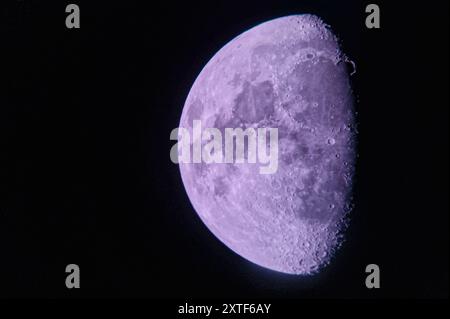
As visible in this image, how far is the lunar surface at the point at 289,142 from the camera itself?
139 inches

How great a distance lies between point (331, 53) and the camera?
375 centimetres

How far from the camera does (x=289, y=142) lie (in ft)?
11.5

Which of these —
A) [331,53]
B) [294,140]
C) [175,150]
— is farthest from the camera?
[175,150]

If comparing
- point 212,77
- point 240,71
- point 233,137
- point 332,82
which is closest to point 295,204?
point 233,137

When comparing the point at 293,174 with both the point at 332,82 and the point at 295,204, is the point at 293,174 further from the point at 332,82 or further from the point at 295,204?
the point at 332,82

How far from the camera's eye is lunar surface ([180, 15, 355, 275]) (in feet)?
11.6

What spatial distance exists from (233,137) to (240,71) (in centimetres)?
78

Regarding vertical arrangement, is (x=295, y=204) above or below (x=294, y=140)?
below

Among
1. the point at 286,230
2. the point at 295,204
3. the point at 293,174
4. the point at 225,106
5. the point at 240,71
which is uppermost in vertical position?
the point at 240,71

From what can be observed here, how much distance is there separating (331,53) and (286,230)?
1923 millimetres

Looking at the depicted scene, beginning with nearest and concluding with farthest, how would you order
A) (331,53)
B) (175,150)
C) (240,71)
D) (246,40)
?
(331,53) → (240,71) → (246,40) → (175,150)

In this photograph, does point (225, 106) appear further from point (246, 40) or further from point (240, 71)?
point (246, 40)

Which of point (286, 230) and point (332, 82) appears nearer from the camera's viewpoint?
point (332, 82)

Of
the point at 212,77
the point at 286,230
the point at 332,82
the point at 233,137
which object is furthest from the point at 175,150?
the point at 332,82
